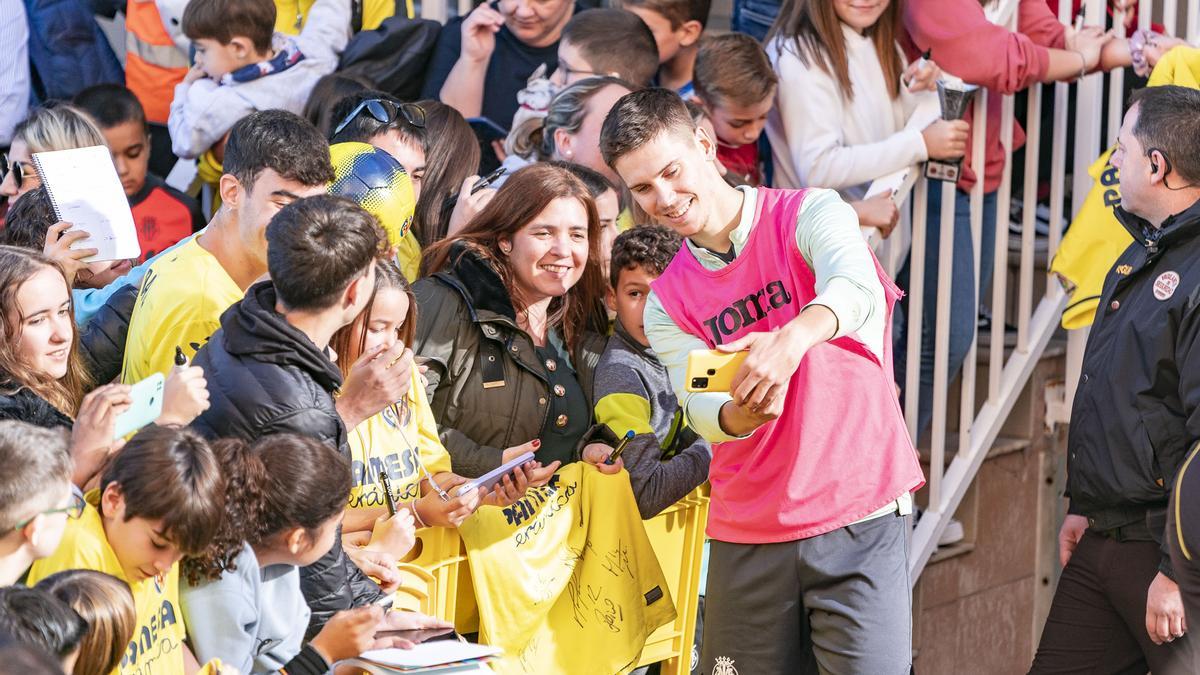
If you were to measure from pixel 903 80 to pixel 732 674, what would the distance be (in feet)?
8.16

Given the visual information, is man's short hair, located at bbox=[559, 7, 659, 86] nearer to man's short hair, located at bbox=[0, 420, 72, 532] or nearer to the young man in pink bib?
the young man in pink bib

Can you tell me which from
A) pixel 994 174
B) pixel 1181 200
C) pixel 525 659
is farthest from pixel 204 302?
pixel 994 174

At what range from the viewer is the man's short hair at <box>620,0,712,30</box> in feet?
19.6

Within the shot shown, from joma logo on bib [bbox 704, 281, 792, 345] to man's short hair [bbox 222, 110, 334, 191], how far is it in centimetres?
104

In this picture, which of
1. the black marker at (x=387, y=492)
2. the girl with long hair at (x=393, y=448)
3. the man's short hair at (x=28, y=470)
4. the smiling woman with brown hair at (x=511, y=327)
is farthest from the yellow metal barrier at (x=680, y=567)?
the man's short hair at (x=28, y=470)

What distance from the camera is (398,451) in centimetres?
406

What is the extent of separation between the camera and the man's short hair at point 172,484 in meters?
2.98

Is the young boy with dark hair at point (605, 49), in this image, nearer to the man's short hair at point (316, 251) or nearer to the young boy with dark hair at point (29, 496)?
the man's short hair at point (316, 251)

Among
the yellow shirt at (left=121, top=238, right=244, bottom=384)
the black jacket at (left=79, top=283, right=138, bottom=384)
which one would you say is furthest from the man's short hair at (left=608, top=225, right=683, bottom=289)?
the black jacket at (left=79, top=283, right=138, bottom=384)

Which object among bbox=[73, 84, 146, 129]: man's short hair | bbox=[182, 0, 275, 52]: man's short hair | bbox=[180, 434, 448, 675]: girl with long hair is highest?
bbox=[182, 0, 275, 52]: man's short hair

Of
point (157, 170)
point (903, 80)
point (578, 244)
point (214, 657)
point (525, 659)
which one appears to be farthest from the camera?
point (157, 170)

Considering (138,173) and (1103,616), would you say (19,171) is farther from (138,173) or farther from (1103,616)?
(1103,616)

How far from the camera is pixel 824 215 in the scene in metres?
3.61

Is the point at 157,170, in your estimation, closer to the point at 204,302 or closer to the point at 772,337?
the point at 204,302
